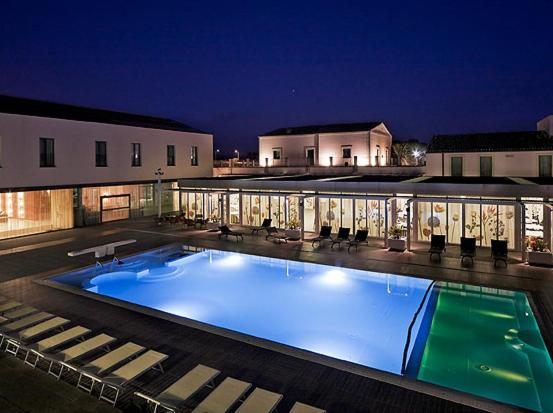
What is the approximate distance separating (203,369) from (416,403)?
3.14 meters

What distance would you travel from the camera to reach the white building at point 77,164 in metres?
18.8

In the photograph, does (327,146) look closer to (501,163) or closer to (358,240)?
(501,163)

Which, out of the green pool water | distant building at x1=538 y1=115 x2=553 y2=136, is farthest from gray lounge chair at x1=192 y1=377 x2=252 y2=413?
distant building at x1=538 y1=115 x2=553 y2=136

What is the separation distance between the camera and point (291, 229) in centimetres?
1816

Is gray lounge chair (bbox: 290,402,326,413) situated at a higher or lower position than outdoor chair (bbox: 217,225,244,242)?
lower

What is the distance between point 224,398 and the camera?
5.45m

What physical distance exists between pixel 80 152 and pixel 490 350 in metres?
20.8

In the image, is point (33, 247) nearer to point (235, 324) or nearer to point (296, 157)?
point (235, 324)

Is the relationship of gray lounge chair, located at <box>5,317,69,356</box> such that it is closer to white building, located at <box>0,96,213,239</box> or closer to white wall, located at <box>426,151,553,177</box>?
white building, located at <box>0,96,213,239</box>

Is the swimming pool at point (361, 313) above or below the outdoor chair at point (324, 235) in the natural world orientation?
below

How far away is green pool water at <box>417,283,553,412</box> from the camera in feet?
21.6

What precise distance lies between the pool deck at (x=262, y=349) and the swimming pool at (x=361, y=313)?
1.98 feet

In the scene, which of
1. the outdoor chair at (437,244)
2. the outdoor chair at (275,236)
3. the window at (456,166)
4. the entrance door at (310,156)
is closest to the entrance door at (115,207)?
the outdoor chair at (275,236)

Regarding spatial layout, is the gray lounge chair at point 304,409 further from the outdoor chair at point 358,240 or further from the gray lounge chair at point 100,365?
the outdoor chair at point 358,240
